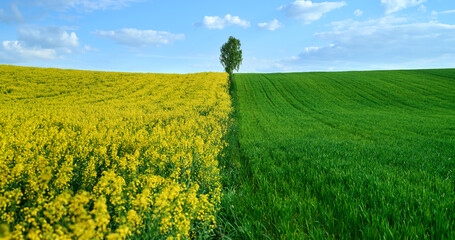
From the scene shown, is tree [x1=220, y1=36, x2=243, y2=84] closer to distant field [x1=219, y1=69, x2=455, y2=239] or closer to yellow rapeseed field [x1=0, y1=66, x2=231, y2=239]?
yellow rapeseed field [x1=0, y1=66, x2=231, y2=239]

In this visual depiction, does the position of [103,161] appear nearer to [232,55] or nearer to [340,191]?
[340,191]

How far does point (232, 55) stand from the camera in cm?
5838

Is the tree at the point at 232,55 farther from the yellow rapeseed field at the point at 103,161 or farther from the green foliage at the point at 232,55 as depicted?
the yellow rapeseed field at the point at 103,161

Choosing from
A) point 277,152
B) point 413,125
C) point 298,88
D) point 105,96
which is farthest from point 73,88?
point 413,125

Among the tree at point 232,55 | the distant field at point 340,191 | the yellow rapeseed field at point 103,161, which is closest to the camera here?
the yellow rapeseed field at point 103,161

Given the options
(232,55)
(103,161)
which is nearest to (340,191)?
(103,161)

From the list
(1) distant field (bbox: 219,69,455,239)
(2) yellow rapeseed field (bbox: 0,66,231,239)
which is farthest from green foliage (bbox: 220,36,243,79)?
(1) distant field (bbox: 219,69,455,239)

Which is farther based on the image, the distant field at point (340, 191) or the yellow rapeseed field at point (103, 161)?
the distant field at point (340, 191)

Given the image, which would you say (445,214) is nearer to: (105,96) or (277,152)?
(277,152)

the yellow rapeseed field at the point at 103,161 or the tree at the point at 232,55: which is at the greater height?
the tree at the point at 232,55

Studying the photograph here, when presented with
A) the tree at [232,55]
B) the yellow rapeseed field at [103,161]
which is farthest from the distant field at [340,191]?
the tree at [232,55]

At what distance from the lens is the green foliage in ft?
192

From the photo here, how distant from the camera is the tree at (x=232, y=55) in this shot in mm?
58406

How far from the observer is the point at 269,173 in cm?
631
